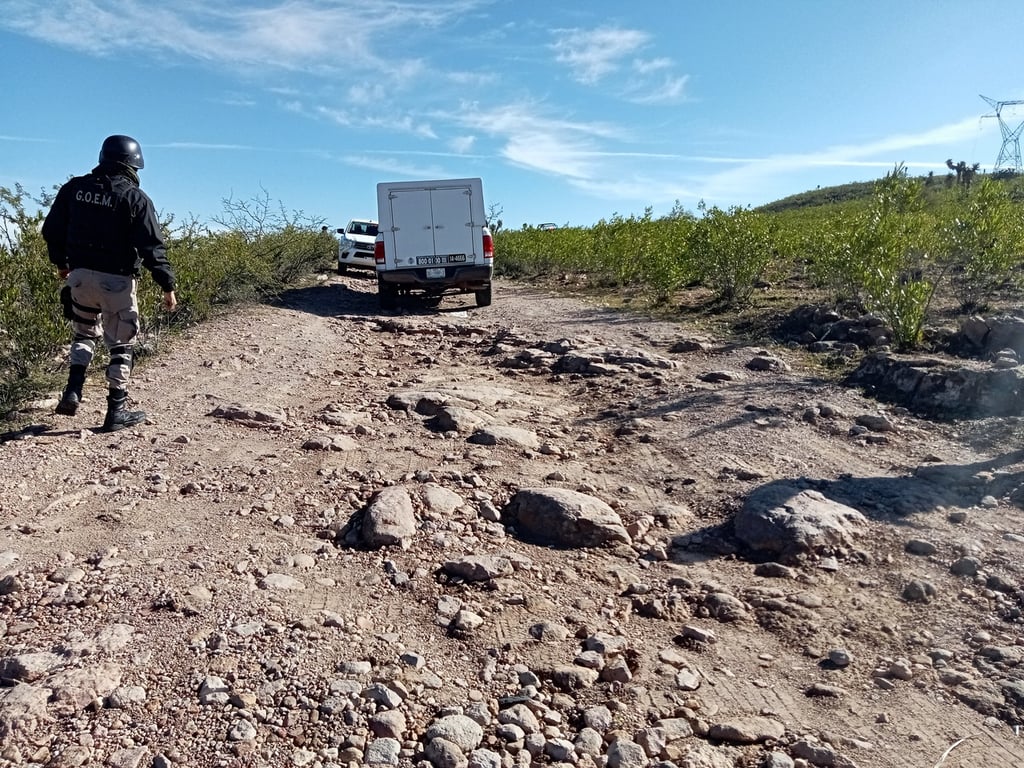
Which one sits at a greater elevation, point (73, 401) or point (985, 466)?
point (73, 401)

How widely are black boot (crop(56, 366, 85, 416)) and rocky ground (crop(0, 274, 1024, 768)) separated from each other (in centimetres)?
13

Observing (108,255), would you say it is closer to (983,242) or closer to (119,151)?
(119,151)

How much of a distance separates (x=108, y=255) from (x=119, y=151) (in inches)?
24.7

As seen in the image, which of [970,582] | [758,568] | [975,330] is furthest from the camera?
[975,330]

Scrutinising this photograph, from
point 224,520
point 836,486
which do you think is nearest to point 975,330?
point 836,486

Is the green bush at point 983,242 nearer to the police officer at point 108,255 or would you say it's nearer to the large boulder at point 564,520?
the large boulder at point 564,520

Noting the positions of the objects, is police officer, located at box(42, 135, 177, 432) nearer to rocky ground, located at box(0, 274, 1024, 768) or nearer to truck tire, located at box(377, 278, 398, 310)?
rocky ground, located at box(0, 274, 1024, 768)

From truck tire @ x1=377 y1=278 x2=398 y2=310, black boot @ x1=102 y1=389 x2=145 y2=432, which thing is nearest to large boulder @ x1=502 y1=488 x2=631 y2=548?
black boot @ x1=102 y1=389 x2=145 y2=432

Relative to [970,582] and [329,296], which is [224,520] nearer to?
[970,582]

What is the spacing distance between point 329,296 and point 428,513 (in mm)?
11274

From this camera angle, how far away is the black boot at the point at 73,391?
4.73 m

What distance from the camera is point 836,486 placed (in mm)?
4102

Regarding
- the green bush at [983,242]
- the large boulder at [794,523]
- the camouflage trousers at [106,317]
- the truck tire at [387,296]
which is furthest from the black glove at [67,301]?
the green bush at [983,242]

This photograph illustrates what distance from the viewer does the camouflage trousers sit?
461 cm
